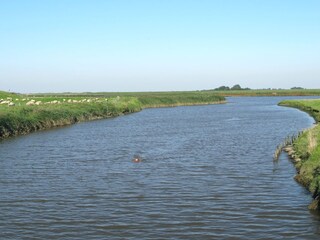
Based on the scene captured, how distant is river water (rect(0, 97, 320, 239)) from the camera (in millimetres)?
13141

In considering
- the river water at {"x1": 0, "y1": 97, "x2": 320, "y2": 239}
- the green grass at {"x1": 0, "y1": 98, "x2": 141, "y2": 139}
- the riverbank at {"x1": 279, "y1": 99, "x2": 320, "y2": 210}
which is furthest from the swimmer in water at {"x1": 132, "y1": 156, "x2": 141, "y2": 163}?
the green grass at {"x1": 0, "y1": 98, "x2": 141, "y2": 139}

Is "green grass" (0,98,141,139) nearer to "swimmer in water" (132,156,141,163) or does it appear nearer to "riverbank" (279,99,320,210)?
"swimmer in water" (132,156,141,163)

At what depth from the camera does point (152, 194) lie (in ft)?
56.7

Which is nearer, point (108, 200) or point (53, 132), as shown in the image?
point (108, 200)

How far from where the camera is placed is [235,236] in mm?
12469

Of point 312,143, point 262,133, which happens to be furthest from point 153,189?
point 262,133

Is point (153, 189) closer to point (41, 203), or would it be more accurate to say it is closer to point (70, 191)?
point (70, 191)

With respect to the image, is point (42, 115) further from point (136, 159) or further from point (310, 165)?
point (310, 165)

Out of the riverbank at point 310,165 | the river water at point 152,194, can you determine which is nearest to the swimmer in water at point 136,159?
the river water at point 152,194

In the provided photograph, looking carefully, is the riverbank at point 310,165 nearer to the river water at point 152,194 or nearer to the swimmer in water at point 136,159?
the river water at point 152,194

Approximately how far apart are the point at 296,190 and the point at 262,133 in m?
22.9

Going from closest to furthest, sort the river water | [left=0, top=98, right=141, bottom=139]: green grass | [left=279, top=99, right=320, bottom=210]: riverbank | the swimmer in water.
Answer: the river water → [left=279, top=99, right=320, bottom=210]: riverbank → the swimmer in water → [left=0, top=98, right=141, bottom=139]: green grass

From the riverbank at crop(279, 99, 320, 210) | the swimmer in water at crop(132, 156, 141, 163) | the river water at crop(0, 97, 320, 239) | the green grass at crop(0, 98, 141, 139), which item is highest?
the green grass at crop(0, 98, 141, 139)

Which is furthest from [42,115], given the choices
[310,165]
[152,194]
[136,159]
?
[310,165]
